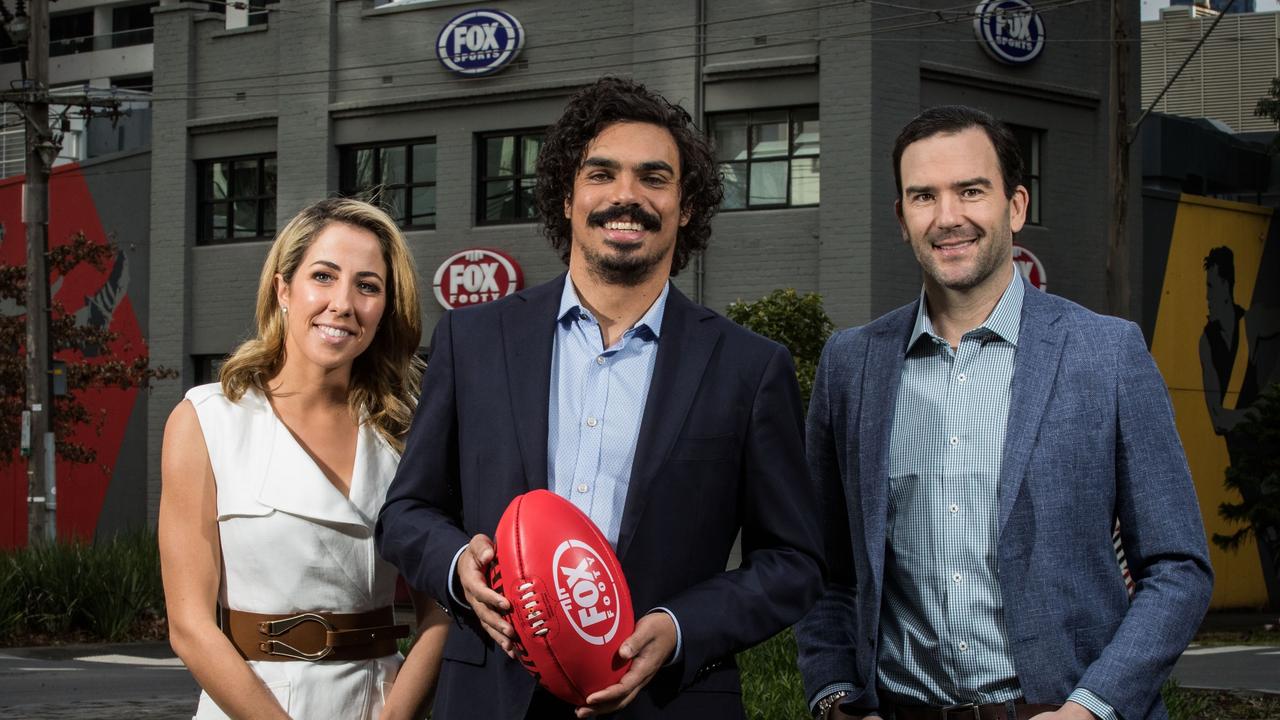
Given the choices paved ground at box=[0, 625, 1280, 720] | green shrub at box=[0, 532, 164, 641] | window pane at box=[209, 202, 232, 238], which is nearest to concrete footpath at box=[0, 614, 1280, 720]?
paved ground at box=[0, 625, 1280, 720]

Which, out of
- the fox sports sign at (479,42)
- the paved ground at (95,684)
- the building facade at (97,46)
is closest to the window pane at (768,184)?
the fox sports sign at (479,42)

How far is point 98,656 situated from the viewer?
18.5 m

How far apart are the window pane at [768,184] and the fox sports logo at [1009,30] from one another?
147 inches

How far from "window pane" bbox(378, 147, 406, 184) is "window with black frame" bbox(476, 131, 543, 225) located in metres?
1.73

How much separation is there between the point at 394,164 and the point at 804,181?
8.05 m

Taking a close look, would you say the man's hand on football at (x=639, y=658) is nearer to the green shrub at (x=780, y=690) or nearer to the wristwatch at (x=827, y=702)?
the wristwatch at (x=827, y=702)

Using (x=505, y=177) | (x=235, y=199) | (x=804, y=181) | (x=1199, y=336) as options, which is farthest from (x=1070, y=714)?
(x=235, y=199)

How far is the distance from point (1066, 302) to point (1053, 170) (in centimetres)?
2363

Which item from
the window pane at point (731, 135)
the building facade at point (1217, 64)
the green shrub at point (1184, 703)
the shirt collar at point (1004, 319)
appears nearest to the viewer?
the shirt collar at point (1004, 319)

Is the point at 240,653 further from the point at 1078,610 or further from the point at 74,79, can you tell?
the point at 74,79

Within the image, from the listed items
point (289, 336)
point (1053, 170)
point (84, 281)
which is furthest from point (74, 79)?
point (289, 336)

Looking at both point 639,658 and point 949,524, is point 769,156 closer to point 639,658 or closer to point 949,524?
point 949,524

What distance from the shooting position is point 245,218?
103 ft

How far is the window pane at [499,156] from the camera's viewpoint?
2834 centimetres
